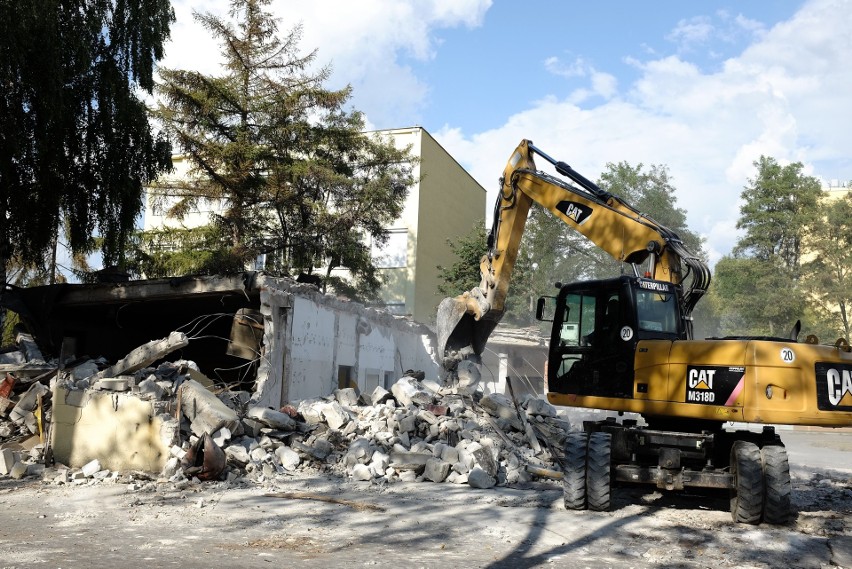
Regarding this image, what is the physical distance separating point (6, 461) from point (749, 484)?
10.1 metres

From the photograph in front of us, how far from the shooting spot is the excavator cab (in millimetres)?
9211

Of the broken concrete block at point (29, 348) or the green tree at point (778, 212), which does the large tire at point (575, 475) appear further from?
the green tree at point (778, 212)

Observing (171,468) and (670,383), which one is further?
(171,468)

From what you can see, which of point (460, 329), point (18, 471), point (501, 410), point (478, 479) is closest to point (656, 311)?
point (478, 479)

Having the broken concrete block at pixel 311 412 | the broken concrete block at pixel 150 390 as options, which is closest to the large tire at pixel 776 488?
the broken concrete block at pixel 311 412

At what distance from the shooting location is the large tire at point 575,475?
8898 millimetres

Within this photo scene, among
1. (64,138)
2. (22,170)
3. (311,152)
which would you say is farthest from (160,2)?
(311,152)

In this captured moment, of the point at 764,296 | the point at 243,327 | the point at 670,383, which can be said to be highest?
the point at 764,296

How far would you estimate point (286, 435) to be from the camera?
1196 cm

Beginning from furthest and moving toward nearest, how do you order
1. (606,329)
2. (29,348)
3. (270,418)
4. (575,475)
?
(29,348), (270,418), (606,329), (575,475)

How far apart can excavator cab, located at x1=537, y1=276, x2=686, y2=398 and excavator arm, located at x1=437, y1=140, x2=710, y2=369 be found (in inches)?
24.9

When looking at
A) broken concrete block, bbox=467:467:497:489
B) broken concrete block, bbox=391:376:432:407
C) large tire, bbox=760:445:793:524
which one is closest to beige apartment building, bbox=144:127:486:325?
broken concrete block, bbox=391:376:432:407

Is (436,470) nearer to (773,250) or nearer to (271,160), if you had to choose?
(271,160)

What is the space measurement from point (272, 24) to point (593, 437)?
66.8ft
